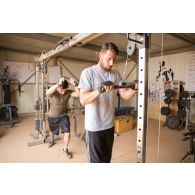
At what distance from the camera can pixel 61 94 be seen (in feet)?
8.90

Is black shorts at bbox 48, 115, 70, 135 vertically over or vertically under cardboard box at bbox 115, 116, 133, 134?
over

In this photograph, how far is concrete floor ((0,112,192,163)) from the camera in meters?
2.44

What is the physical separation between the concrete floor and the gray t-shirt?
4.19ft

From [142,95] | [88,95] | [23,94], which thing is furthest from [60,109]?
[23,94]

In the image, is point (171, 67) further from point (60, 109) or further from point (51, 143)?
point (51, 143)

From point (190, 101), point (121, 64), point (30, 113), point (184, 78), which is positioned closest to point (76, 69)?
point (121, 64)

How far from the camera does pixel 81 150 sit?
279 cm

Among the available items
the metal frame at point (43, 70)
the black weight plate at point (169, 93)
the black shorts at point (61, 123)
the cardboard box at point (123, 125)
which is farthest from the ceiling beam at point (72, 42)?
the black weight plate at point (169, 93)

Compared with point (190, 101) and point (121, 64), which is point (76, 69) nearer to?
point (121, 64)

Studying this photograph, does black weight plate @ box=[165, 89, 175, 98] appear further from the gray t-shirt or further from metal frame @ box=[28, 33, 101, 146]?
the gray t-shirt

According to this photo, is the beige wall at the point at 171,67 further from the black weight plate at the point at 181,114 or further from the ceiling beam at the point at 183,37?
the ceiling beam at the point at 183,37

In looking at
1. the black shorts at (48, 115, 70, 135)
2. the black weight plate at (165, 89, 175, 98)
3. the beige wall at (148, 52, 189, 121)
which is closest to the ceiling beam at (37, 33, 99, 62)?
the black shorts at (48, 115, 70, 135)

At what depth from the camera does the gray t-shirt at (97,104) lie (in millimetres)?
1289

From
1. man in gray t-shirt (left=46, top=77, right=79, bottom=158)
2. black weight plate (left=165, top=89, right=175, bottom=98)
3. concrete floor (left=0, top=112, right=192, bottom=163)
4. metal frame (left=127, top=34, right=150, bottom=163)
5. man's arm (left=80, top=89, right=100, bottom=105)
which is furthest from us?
black weight plate (left=165, top=89, right=175, bottom=98)
